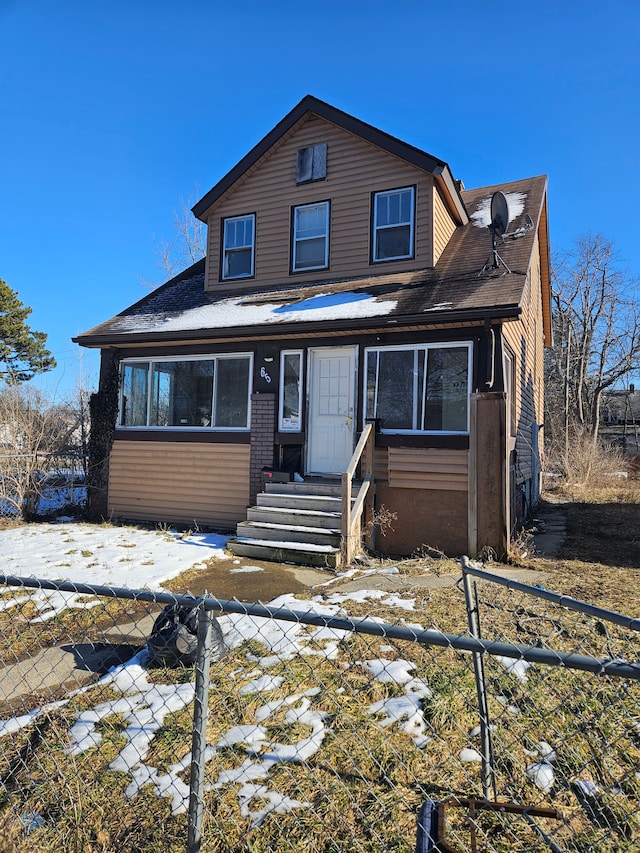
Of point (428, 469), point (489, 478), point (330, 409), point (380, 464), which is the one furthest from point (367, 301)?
point (489, 478)

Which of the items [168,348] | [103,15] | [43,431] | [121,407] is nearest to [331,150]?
[103,15]

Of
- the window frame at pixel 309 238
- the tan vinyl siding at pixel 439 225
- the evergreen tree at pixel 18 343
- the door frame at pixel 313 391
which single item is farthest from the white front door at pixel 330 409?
the evergreen tree at pixel 18 343

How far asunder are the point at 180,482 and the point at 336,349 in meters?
4.21

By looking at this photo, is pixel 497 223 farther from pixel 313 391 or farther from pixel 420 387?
pixel 313 391

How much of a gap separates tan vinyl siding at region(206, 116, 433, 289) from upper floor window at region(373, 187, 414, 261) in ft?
0.51

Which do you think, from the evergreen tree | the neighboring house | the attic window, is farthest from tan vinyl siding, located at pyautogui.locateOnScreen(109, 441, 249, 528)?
the evergreen tree

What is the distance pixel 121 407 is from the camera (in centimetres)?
1105

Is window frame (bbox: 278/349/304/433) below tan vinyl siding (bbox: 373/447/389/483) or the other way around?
the other way around

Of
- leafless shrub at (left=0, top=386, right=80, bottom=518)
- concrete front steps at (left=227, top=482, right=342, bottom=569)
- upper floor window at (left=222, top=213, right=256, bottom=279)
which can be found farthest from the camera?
upper floor window at (left=222, top=213, right=256, bottom=279)

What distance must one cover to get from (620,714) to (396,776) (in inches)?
65.2

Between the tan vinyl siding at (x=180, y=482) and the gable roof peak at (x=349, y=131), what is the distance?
226 inches

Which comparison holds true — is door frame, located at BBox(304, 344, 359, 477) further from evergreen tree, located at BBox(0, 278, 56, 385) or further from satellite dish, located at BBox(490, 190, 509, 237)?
evergreen tree, located at BBox(0, 278, 56, 385)

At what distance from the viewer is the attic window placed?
10.8 meters

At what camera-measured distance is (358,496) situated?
313 inches
